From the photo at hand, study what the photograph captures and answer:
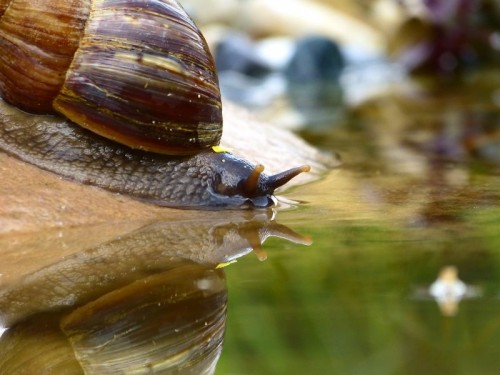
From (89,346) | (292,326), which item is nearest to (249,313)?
(292,326)

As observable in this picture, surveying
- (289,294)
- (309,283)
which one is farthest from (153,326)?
(309,283)

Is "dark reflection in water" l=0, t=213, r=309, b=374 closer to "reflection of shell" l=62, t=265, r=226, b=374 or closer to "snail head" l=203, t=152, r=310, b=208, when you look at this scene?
"reflection of shell" l=62, t=265, r=226, b=374

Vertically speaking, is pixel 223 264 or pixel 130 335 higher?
pixel 130 335

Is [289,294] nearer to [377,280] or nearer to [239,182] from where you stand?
[377,280]

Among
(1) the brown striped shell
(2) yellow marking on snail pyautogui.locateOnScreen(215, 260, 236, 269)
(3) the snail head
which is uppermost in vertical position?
(1) the brown striped shell

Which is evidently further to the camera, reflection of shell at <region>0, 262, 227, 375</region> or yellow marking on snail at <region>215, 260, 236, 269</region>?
yellow marking on snail at <region>215, 260, 236, 269</region>

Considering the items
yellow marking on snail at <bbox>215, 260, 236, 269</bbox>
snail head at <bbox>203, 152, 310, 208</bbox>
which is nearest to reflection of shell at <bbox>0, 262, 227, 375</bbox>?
yellow marking on snail at <bbox>215, 260, 236, 269</bbox>

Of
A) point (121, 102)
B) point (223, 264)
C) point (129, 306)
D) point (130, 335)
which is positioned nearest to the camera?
point (130, 335)

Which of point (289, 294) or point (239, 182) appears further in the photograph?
point (239, 182)
